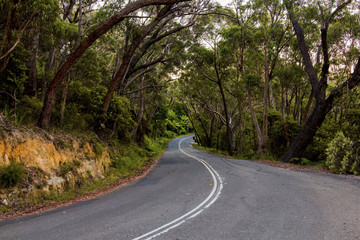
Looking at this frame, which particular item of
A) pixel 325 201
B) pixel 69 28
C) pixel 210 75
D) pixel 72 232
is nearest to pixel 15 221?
pixel 72 232

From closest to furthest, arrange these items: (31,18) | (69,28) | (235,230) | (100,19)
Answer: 1. (235,230)
2. (31,18)
3. (69,28)
4. (100,19)

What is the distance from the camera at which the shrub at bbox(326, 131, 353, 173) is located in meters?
10.9

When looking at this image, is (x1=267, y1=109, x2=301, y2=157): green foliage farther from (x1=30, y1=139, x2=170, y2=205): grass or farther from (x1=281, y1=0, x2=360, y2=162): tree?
(x1=30, y1=139, x2=170, y2=205): grass

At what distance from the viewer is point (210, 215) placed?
5879mm

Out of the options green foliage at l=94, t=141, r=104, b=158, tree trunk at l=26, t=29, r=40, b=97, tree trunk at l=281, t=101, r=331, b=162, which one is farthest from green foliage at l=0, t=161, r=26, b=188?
tree trunk at l=281, t=101, r=331, b=162

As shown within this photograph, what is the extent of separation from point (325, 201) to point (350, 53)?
13.9 meters

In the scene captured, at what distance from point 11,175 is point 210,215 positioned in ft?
18.1

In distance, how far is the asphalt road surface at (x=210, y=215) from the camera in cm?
486

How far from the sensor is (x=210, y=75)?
2547 centimetres

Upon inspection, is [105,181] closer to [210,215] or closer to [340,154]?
[210,215]

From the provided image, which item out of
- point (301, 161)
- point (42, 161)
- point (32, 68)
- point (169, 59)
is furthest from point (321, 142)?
point (32, 68)

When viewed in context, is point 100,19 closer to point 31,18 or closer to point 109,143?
point 31,18

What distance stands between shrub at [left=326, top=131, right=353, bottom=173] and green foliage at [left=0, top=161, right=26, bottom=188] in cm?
1271

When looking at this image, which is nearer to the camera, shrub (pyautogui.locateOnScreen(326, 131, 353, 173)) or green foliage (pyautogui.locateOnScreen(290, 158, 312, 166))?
shrub (pyautogui.locateOnScreen(326, 131, 353, 173))
